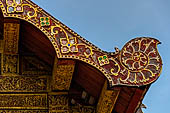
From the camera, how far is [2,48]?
873 cm

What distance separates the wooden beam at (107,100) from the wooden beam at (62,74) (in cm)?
62

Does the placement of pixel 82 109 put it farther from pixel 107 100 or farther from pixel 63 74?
pixel 63 74

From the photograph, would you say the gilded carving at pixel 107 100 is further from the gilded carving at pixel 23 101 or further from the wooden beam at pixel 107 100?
the gilded carving at pixel 23 101

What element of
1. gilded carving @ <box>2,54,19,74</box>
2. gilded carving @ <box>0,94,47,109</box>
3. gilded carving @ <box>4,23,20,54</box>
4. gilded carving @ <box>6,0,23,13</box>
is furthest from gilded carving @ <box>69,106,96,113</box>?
gilded carving @ <box>6,0,23,13</box>

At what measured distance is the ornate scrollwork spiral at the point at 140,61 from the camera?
7.71 meters

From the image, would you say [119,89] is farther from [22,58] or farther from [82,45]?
[22,58]

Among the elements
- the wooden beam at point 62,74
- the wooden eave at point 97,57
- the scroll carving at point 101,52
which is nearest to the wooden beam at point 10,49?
the wooden eave at point 97,57

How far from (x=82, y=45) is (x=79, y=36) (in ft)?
0.58

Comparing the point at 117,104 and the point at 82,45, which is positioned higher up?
the point at 82,45

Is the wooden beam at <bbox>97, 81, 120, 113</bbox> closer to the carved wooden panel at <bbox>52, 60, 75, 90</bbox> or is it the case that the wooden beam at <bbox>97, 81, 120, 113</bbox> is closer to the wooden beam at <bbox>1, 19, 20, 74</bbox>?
the carved wooden panel at <bbox>52, 60, 75, 90</bbox>

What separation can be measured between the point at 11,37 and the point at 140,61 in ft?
7.44

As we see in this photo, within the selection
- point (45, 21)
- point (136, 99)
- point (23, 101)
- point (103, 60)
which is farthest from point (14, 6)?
point (136, 99)

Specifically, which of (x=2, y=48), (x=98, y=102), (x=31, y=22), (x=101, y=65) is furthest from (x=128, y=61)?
(x=2, y=48)

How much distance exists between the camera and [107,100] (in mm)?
8086
